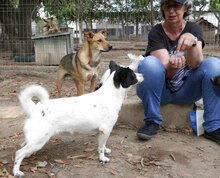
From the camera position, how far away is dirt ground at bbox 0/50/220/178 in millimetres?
2377

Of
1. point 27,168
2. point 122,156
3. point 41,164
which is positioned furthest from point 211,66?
point 27,168

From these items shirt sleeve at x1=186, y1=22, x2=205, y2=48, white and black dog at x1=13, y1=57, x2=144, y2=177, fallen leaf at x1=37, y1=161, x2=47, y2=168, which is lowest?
fallen leaf at x1=37, y1=161, x2=47, y2=168

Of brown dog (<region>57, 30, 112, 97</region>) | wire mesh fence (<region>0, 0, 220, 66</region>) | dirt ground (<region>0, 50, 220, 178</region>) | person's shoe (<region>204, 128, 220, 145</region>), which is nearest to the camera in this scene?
dirt ground (<region>0, 50, 220, 178</region>)

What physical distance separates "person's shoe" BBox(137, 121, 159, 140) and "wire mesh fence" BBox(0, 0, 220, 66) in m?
3.49

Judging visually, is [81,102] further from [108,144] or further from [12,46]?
[12,46]

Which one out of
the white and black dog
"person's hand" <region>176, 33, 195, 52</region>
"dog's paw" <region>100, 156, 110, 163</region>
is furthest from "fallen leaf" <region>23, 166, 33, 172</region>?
"person's hand" <region>176, 33, 195, 52</region>

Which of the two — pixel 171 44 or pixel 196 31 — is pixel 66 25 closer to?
pixel 171 44

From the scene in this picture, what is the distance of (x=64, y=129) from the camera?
2389 millimetres

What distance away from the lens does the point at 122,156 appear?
270 cm

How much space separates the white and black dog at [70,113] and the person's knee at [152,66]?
290 millimetres

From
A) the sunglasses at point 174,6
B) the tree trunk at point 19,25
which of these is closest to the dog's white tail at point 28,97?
the sunglasses at point 174,6

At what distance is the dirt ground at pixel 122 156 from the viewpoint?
93.6 inches

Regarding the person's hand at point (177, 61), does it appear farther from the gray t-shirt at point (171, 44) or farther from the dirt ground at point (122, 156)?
the dirt ground at point (122, 156)

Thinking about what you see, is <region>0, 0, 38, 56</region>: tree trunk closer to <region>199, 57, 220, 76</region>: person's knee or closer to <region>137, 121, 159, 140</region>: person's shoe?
<region>137, 121, 159, 140</region>: person's shoe
